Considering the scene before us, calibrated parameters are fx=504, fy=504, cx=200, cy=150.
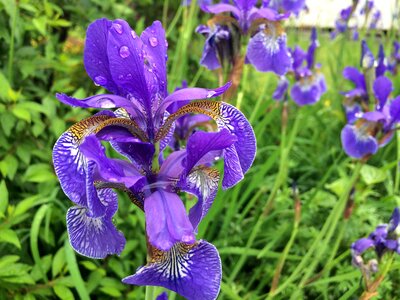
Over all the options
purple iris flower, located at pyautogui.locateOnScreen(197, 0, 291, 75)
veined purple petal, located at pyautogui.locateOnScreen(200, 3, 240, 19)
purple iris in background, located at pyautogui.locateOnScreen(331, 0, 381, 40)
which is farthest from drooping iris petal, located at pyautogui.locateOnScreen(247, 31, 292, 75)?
purple iris in background, located at pyautogui.locateOnScreen(331, 0, 381, 40)

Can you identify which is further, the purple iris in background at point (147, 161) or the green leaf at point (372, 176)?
the green leaf at point (372, 176)

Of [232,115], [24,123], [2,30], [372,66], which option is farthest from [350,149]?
[2,30]

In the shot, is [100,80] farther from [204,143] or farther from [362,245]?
[362,245]

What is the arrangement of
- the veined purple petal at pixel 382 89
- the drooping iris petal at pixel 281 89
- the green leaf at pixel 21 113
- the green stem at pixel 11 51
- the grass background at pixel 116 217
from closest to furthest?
1. the grass background at pixel 116 217
2. the green leaf at pixel 21 113
3. the green stem at pixel 11 51
4. the veined purple petal at pixel 382 89
5. the drooping iris petal at pixel 281 89

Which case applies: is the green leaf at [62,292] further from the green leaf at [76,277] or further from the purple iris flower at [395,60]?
the purple iris flower at [395,60]

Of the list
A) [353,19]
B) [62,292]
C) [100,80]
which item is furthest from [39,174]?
[353,19]

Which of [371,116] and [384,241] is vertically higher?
[371,116]

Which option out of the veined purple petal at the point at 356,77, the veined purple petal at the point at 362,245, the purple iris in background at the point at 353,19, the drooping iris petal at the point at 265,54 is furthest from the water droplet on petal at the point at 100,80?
the purple iris in background at the point at 353,19
